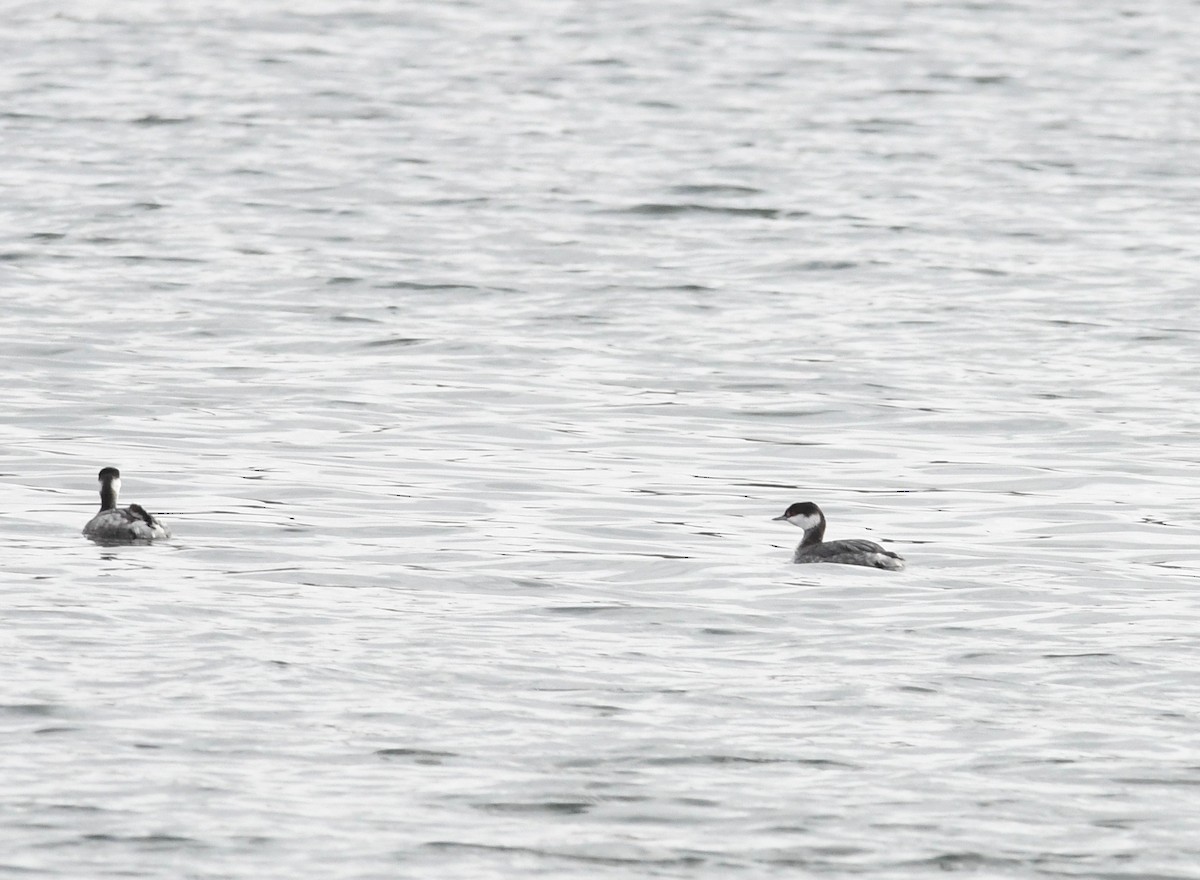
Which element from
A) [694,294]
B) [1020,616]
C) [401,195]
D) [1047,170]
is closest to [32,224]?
[401,195]

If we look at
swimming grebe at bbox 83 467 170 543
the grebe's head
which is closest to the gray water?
swimming grebe at bbox 83 467 170 543

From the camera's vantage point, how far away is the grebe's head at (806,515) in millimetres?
16328

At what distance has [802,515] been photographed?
1644cm

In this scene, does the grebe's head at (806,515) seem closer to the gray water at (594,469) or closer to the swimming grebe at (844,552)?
the swimming grebe at (844,552)

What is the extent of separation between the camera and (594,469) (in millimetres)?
18953

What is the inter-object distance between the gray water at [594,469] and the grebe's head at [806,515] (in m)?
A: 0.27

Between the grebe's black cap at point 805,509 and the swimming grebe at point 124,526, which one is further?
the grebe's black cap at point 805,509

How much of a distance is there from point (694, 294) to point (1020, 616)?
1364cm

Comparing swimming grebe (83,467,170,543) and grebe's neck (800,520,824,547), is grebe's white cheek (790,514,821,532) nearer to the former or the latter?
grebe's neck (800,520,824,547)

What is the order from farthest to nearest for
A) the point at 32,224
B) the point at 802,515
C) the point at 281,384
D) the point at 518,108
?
1. the point at 518,108
2. the point at 32,224
3. the point at 281,384
4. the point at 802,515

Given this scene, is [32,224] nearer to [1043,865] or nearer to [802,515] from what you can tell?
[802,515]

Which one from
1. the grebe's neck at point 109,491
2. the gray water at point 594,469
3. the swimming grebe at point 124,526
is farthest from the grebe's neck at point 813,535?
the grebe's neck at point 109,491

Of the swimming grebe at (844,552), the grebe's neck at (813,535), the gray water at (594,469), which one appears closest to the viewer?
the gray water at (594,469)

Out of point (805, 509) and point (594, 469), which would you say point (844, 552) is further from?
point (594, 469)
